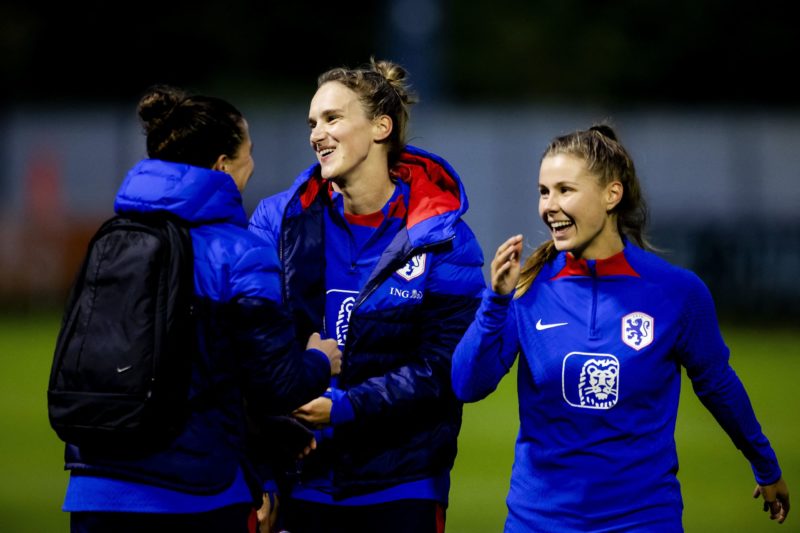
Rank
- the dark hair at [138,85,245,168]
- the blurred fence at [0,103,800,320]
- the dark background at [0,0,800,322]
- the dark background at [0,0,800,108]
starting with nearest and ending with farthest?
1. the dark hair at [138,85,245,168]
2. the blurred fence at [0,103,800,320]
3. the dark background at [0,0,800,322]
4. the dark background at [0,0,800,108]

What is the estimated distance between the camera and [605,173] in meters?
4.64

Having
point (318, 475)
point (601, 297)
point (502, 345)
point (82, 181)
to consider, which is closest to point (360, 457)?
point (318, 475)

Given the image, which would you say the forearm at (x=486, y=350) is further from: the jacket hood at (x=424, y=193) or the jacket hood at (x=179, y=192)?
the jacket hood at (x=179, y=192)

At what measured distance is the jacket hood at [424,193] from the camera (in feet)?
15.9

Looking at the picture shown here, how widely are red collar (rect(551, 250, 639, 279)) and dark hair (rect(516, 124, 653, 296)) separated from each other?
0.36 feet

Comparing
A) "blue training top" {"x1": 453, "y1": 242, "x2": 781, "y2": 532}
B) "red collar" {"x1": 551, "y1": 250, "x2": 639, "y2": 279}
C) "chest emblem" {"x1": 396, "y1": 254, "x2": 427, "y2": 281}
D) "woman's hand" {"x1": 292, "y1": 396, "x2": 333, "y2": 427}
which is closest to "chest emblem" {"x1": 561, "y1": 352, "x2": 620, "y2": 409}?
"blue training top" {"x1": 453, "y1": 242, "x2": 781, "y2": 532}

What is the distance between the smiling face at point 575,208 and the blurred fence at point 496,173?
1741 cm

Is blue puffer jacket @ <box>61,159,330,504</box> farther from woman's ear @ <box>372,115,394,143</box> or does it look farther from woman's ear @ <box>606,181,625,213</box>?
woman's ear @ <box>606,181,625,213</box>

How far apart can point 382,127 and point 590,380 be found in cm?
129

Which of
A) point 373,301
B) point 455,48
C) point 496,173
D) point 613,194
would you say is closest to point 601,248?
point 613,194

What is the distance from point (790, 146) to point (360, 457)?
2235 centimetres

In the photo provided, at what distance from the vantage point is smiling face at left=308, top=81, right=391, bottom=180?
4.88 m

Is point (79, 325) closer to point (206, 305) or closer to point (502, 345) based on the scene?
point (206, 305)

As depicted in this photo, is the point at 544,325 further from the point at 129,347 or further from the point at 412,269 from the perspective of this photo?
the point at 129,347
